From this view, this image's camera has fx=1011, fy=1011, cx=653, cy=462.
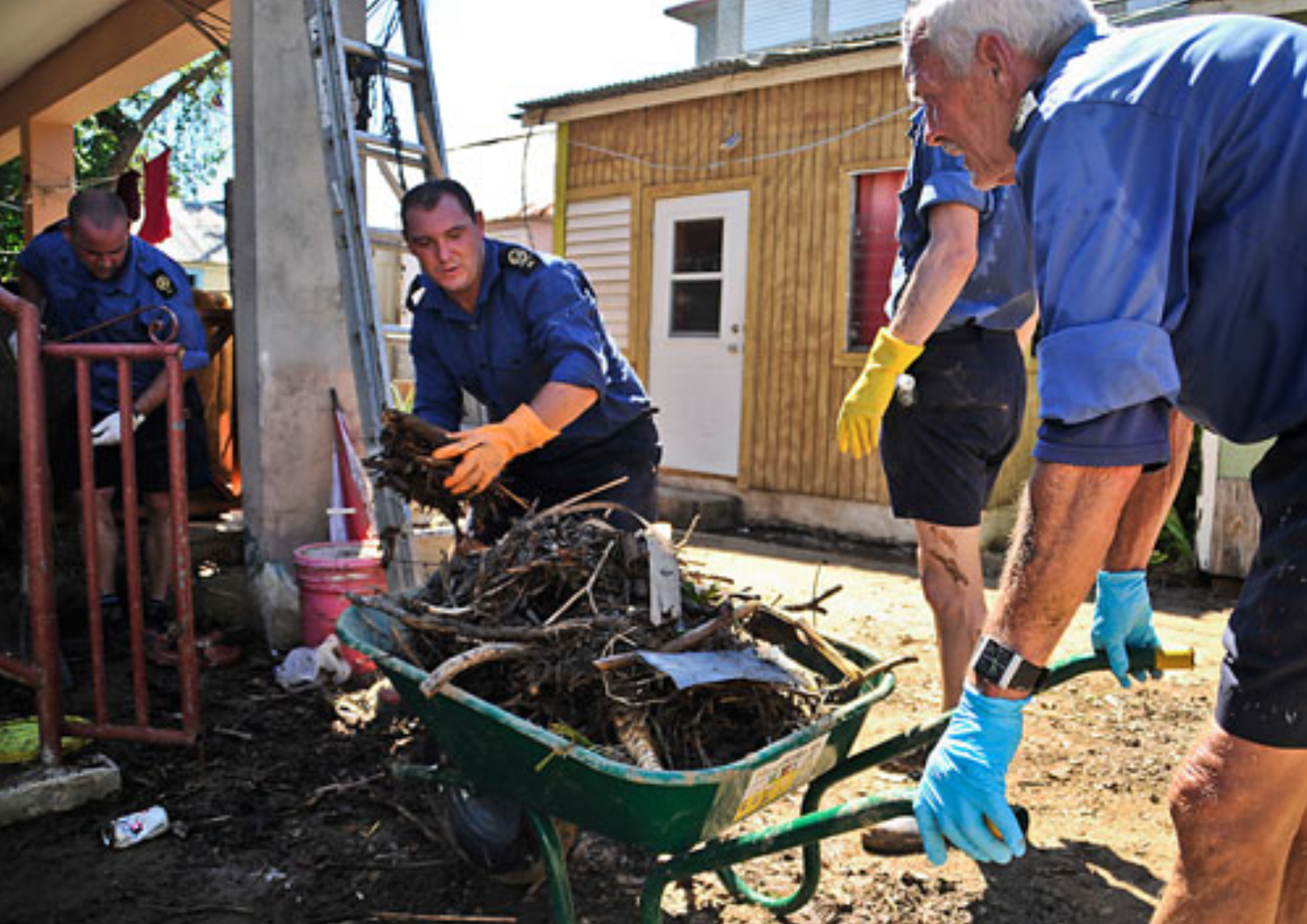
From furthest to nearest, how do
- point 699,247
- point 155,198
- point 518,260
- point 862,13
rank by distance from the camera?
point 862,13 < point 155,198 < point 699,247 < point 518,260

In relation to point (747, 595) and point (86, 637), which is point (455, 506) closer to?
point (747, 595)

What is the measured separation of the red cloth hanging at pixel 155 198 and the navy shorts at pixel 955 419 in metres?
9.25

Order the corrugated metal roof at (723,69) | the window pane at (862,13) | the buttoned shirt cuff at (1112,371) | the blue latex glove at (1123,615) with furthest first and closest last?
the window pane at (862,13), the corrugated metal roof at (723,69), the blue latex glove at (1123,615), the buttoned shirt cuff at (1112,371)

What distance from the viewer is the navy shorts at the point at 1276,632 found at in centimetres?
153

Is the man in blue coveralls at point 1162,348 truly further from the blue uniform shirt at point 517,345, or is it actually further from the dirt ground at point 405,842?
the blue uniform shirt at point 517,345

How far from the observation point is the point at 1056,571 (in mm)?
1525

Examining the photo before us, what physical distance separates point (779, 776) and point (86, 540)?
2.82m

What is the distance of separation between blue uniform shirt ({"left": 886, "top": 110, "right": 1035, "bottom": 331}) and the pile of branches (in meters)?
1.25

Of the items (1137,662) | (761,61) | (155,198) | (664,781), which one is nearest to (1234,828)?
(1137,662)

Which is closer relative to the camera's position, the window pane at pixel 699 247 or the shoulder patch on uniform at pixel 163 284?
the shoulder patch on uniform at pixel 163 284

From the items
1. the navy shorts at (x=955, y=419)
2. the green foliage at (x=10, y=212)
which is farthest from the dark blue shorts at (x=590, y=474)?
the green foliage at (x=10, y=212)

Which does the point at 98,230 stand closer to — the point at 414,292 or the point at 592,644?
the point at 414,292

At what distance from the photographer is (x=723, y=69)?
348 inches

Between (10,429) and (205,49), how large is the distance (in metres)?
4.26
